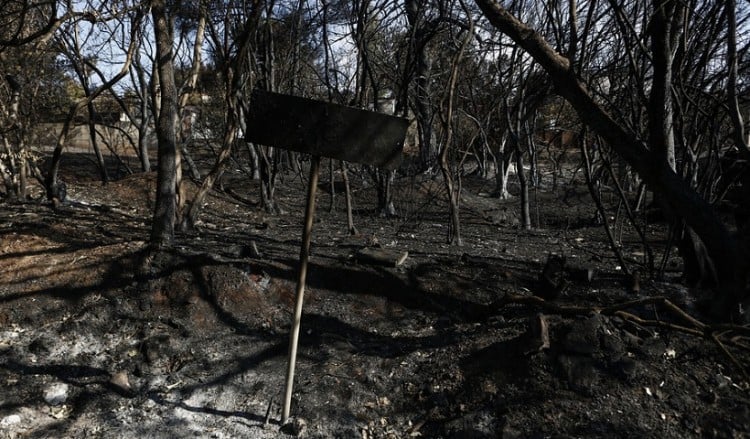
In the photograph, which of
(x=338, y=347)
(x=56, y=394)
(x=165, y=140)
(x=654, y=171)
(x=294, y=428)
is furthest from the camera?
(x=165, y=140)

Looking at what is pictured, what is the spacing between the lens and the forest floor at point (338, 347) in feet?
11.1

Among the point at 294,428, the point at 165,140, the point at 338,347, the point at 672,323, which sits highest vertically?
the point at 165,140

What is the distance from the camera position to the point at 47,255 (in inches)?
197

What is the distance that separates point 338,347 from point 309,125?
1.87 meters

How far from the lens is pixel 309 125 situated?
124 inches

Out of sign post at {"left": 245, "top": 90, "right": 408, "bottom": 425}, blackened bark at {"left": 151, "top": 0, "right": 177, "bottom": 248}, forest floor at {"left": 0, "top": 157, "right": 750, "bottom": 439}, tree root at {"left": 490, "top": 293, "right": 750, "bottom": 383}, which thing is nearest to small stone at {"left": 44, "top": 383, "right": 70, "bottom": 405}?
forest floor at {"left": 0, "top": 157, "right": 750, "bottom": 439}

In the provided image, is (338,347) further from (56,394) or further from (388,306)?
(56,394)

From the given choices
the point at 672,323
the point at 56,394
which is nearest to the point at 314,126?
the point at 56,394

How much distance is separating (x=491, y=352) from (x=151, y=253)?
3.01 m

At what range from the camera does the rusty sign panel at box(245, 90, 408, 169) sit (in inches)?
123

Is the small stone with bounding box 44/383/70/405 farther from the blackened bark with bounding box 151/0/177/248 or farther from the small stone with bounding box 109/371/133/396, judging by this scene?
the blackened bark with bounding box 151/0/177/248

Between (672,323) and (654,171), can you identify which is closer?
(654,171)

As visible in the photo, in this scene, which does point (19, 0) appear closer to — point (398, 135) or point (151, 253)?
point (151, 253)

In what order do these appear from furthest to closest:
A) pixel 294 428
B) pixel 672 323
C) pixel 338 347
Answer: pixel 338 347, pixel 672 323, pixel 294 428
